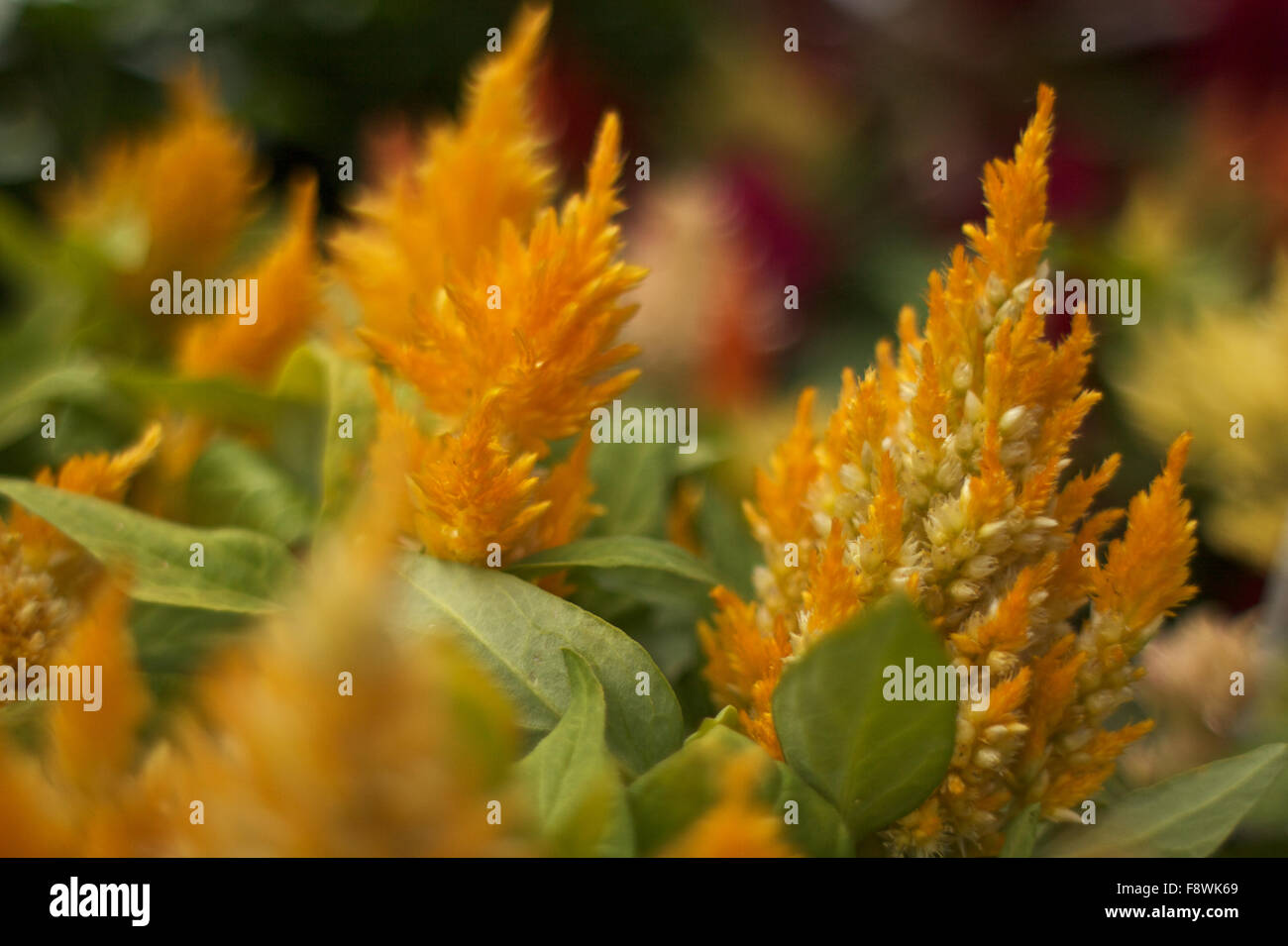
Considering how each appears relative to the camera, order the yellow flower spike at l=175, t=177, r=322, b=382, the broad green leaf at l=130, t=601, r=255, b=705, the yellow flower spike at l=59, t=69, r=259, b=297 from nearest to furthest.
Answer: the broad green leaf at l=130, t=601, r=255, b=705, the yellow flower spike at l=175, t=177, r=322, b=382, the yellow flower spike at l=59, t=69, r=259, b=297

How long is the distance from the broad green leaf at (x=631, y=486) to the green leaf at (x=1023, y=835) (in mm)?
207

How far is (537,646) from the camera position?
35 centimetres

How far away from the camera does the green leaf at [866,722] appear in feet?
0.93

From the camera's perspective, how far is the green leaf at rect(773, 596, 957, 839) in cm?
28

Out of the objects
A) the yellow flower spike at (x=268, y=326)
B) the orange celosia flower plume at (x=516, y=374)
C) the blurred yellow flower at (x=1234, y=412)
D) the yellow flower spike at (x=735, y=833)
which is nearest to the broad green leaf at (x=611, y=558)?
the orange celosia flower plume at (x=516, y=374)

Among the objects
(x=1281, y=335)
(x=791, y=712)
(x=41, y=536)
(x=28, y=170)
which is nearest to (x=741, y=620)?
(x=791, y=712)

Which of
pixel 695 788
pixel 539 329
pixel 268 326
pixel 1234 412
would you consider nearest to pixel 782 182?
pixel 1234 412

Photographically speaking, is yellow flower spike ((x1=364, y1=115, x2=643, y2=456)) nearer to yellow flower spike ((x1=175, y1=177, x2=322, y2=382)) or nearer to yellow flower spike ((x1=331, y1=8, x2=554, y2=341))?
yellow flower spike ((x1=331, y1=8, x2=554, y2=341))

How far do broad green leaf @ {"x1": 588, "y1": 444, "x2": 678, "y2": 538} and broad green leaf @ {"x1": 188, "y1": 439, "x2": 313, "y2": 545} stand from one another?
5.3 inches

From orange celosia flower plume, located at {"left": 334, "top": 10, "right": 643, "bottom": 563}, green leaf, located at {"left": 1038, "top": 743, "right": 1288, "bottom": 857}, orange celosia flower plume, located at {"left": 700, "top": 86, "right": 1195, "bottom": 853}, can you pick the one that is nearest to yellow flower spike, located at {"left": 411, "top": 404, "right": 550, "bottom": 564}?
orange celosia flower plume, located at {"left": 334, "top": 10, "right": 643, "bottom": 563}

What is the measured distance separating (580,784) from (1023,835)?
14 centimetres

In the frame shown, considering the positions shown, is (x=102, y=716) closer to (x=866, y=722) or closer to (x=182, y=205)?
(x=866, y=722)
